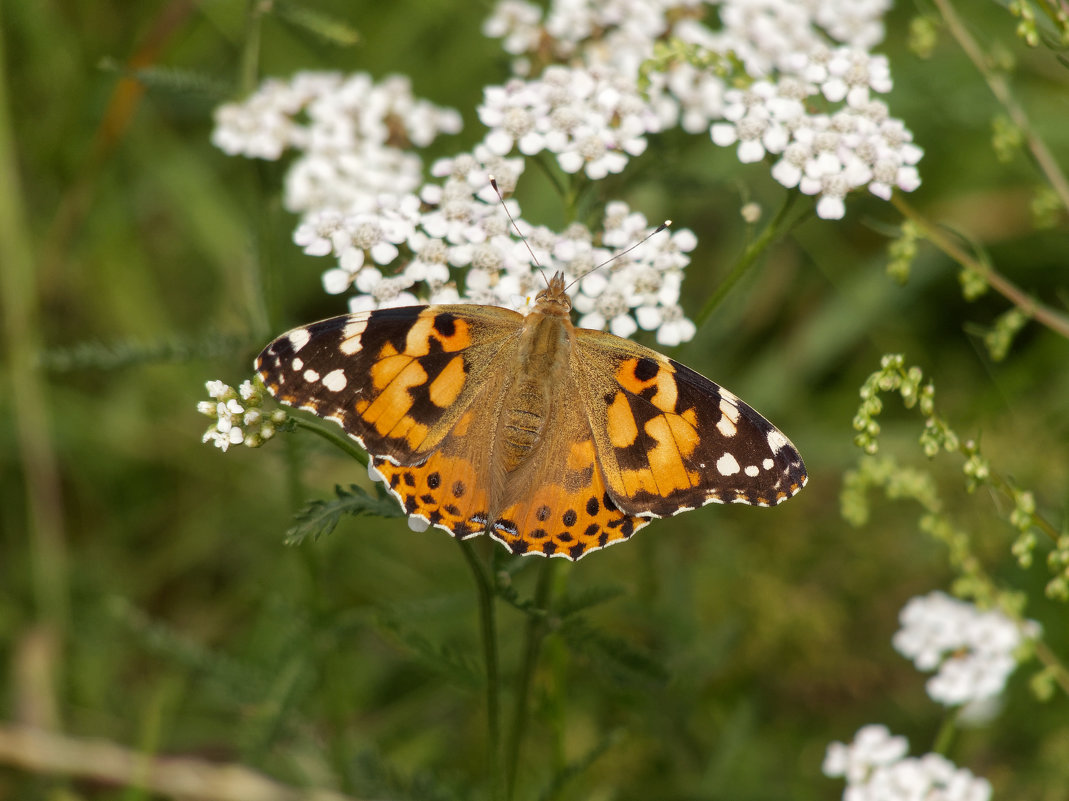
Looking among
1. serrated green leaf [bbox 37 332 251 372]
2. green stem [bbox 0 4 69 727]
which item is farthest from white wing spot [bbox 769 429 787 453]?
Result: green stem [bbox 0 4 69 727]

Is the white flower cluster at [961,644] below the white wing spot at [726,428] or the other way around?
below

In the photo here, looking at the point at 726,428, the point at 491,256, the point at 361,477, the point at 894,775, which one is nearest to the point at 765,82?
the point at 491,256

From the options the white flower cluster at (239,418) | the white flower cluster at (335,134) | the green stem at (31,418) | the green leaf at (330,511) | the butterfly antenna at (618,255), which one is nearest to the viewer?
the green leaf at (330,511)

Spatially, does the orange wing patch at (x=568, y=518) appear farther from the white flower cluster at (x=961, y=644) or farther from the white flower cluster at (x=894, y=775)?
the white flower cluster at (x=961, y=644)

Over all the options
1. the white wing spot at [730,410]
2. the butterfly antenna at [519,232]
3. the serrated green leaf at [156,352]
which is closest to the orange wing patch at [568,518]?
the white wing spot at [730,410]

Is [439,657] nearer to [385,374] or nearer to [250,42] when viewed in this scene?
[385,374]

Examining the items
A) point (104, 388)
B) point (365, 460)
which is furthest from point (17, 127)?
point (365, 460)
